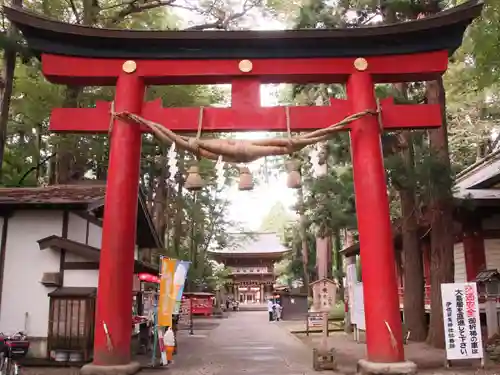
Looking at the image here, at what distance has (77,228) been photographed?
13055mm

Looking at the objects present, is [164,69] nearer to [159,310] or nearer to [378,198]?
[378,198]

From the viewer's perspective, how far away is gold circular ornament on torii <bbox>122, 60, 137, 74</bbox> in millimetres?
8930

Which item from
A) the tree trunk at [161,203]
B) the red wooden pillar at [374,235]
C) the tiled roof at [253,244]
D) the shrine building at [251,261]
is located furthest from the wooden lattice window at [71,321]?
the shrine building at [251,261]

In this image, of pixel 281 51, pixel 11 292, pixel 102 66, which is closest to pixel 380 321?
pixel 281 51

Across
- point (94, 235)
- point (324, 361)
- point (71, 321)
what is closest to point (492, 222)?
point (324, 361)

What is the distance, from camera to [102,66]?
897 centimetres

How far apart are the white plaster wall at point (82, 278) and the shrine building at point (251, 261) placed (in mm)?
40342

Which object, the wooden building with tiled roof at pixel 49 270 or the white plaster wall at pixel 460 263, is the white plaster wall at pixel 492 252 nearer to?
the white plaster wall at pixel 460 263

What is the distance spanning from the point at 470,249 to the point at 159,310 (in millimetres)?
10847

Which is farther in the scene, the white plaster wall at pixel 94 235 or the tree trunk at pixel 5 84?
the white plaster wall at pixel 94 235

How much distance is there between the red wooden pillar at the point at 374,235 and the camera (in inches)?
310

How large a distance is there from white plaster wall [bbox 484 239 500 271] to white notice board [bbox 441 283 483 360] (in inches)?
265

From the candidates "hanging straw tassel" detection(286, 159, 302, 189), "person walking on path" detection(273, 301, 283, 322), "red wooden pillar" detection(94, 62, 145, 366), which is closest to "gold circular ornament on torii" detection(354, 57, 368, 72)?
"hanging straw tassel" detection(286, 159, 302, 189)

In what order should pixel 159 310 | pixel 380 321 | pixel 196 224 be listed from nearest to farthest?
pixel 380 321 → pixel 159 310 → pixel 196 224
